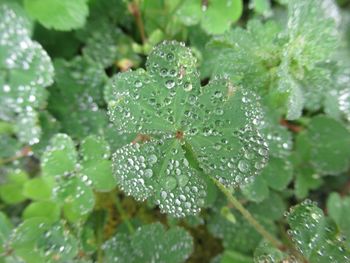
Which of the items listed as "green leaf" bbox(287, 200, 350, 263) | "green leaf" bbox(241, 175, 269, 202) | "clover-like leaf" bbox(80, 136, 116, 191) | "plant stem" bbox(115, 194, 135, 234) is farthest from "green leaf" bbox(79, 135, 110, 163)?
"green leaf" bbox(287, 200, 350, 263)

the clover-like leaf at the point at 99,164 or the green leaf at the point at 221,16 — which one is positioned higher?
the green leaf at the point at 221,16

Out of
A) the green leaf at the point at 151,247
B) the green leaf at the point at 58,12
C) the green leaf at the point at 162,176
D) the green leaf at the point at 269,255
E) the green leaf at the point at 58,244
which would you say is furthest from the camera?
the green leaf at the point at 58,12

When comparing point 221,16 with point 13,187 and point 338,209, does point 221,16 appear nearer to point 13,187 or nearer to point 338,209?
point 338,209

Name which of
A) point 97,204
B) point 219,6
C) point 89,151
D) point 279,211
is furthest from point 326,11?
point 97,204

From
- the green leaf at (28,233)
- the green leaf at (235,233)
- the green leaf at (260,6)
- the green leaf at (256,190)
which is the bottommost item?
the green leaf at (235,233)

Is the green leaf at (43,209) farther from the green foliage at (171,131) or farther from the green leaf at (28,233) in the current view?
the green leaf at (28,233)

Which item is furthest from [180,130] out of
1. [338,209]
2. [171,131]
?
[338,209]

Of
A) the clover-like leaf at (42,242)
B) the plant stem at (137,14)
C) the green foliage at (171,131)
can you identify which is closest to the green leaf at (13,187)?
the green foliage at (171,131)
